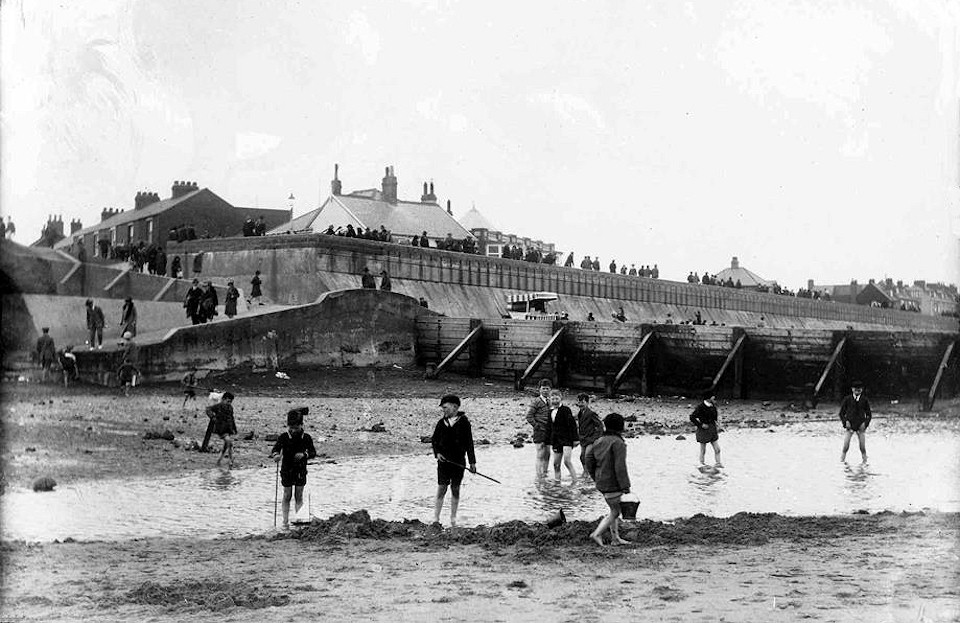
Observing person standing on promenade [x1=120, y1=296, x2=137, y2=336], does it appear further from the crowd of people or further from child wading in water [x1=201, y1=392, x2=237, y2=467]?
the crowd of people

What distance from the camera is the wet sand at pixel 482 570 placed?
23.4 feet

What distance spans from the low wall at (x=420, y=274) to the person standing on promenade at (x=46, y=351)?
1647 centimetres

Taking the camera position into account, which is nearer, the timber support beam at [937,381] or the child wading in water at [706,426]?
the child wading in water at [706,426]

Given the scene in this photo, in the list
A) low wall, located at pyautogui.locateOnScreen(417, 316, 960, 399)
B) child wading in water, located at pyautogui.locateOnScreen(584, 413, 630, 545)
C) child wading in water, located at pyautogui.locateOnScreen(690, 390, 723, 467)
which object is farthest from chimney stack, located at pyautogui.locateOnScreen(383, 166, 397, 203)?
child wading in water, located at pyautogui.locateOnScreen(584, 413, 630, 545)

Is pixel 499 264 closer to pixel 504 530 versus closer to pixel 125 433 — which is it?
pixel 125 433

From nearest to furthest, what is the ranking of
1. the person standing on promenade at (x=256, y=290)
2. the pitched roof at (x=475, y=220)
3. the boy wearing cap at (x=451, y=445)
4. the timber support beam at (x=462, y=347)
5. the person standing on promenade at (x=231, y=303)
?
the boy wearing cap at (x=451, y=445) → the timber support beam at (x=462, y=347) → the person standing on promenade at (x=231, y=303) → the person standing on promenade at (x=256, y=290) → the pitched roof at (x=475, y=220)

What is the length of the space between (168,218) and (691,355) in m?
36.4

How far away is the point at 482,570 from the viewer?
845 centimetres

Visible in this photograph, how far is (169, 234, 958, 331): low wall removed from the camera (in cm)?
3341

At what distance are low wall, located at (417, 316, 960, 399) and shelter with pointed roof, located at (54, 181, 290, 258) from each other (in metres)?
26.8

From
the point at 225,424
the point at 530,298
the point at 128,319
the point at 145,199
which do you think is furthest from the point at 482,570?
the point at 145,199

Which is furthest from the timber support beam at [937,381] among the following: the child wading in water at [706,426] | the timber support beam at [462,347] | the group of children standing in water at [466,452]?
the group of children standing in water at [466,452]

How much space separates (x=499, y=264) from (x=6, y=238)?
105 feet

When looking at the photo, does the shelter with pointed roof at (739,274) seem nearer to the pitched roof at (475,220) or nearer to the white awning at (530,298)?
the pitched roof at (475,220)
